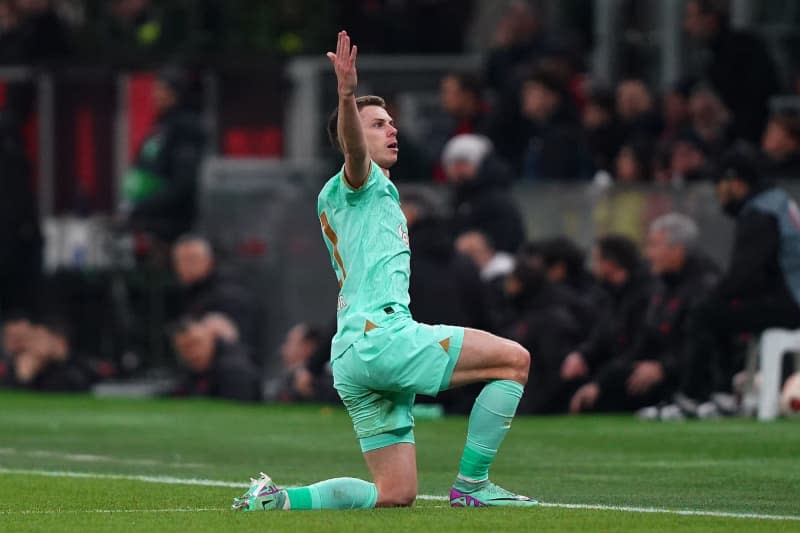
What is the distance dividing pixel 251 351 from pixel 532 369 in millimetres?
4171

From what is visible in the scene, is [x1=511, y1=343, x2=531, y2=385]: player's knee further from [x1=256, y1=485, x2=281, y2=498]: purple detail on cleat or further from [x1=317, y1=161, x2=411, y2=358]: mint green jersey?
[x1=256, y1=485, x2=281, y2=498]: purple detail on cleat

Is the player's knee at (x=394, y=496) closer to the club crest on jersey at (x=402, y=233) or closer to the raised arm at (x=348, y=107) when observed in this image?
the club crest on jersey at (x=402, y=233)

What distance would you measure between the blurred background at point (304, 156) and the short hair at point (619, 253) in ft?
1.77

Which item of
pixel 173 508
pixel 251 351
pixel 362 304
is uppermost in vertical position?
pixel 362 304

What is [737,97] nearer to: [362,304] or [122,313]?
[122,313]

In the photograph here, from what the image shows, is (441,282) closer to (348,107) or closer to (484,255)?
(484,255)

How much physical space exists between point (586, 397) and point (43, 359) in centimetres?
632

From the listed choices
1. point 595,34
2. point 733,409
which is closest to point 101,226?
point 595,34

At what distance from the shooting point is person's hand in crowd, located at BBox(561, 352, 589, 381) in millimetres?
16375

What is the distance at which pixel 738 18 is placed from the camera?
69.9 feet

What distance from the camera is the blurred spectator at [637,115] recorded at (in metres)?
18.8

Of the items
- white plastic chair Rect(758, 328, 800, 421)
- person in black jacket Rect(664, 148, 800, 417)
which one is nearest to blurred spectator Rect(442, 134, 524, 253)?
person in black jacket Rect(664, 148, 800, 417)

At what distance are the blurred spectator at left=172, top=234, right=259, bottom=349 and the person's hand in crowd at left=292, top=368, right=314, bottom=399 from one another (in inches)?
63.0

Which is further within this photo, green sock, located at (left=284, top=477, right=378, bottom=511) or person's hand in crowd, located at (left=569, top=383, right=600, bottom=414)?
person's hand in crowd, located at (left=569, top=383, right=600, bottom=414)
